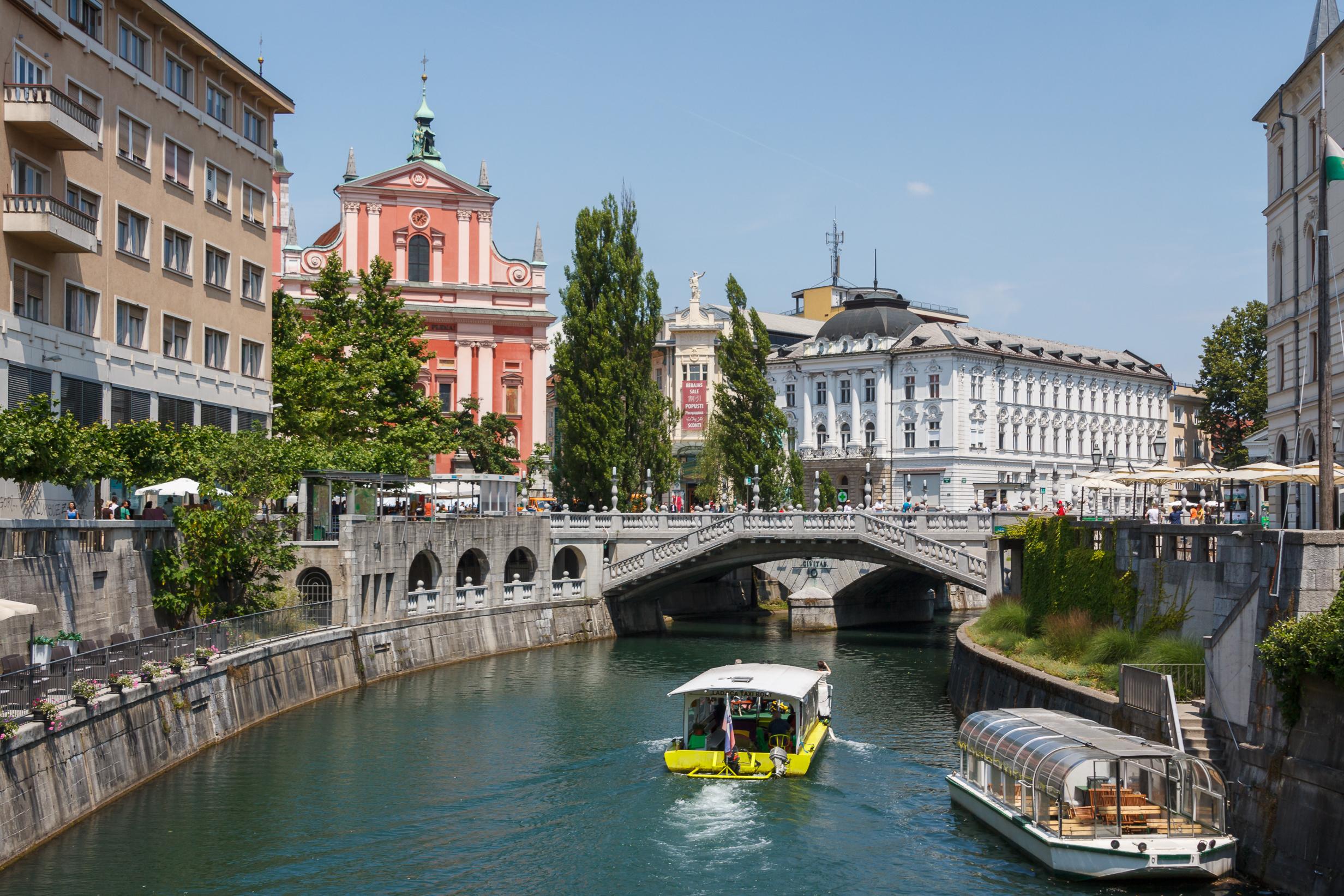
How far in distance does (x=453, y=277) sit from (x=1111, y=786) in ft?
230

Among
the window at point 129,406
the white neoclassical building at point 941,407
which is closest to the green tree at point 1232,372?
the white neoclassical building at point 941,407

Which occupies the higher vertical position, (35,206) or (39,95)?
(39,95)

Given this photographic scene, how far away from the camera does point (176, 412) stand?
171ft

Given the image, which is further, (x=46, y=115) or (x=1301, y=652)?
(x=46, y=115)

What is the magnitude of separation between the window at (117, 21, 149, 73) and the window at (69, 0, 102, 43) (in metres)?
1.06

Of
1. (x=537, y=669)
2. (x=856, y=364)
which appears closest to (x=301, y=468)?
(x=537, y=669)

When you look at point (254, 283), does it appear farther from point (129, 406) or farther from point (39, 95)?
point (39, 95)

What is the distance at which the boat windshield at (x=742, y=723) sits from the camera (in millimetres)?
36312

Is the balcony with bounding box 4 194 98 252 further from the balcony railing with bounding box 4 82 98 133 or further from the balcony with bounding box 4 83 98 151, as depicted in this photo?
the balcony railing with bounding box 4 82 98 133

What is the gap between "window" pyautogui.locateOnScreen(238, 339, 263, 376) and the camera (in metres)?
57.4

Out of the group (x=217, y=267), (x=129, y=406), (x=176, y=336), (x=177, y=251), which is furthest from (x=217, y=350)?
(x=129, y=406)

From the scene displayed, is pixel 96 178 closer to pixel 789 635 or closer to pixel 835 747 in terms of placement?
pixel 835 747

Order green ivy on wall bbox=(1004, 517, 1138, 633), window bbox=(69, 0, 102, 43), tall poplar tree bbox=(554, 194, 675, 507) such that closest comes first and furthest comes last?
green ivy on wall bbox=(1004, 517, 1138, 633), window bbox=(69, 0, 102, 43), tall poplar tree bbox=(554, 194, 675, 507)

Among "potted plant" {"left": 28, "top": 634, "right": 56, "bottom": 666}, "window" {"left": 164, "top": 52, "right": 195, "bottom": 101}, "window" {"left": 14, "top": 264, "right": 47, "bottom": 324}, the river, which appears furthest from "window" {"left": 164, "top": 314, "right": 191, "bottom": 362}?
"potted plant" {"left": 28, "top": 634, "right": 56, "bottom": 666}
